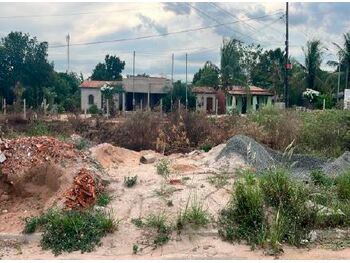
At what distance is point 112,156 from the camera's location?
43.1 ft

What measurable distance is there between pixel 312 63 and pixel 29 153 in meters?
36.6

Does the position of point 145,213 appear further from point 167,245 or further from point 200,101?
point 200,101

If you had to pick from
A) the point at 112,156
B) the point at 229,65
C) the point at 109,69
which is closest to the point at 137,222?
the point at 112,156

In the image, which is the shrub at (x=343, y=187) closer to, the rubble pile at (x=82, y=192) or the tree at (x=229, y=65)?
the rubble pile at (x=82, y=192)

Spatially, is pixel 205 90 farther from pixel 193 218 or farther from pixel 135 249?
pixel 135 249

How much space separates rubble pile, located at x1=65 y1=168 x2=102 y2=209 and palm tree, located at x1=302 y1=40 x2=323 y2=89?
118 ft

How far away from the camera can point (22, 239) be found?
26.2 feet

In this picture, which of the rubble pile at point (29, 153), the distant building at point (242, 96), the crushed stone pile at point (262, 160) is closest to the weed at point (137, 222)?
the rubble pile at point (29, 153)

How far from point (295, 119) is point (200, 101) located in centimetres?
2724

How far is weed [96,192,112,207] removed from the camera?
875 cm

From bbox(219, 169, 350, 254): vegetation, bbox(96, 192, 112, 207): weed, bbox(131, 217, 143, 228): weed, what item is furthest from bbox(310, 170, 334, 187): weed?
bbox(96, 192, 112, 207): weed

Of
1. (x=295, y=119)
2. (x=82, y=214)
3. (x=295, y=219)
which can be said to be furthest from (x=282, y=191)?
(x=295, y=119)

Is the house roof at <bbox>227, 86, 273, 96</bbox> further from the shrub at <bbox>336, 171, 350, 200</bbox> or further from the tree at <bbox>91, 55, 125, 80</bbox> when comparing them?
the shrub at <bbox>336, 171, 350, 200</bbox>

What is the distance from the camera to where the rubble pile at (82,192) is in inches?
337
